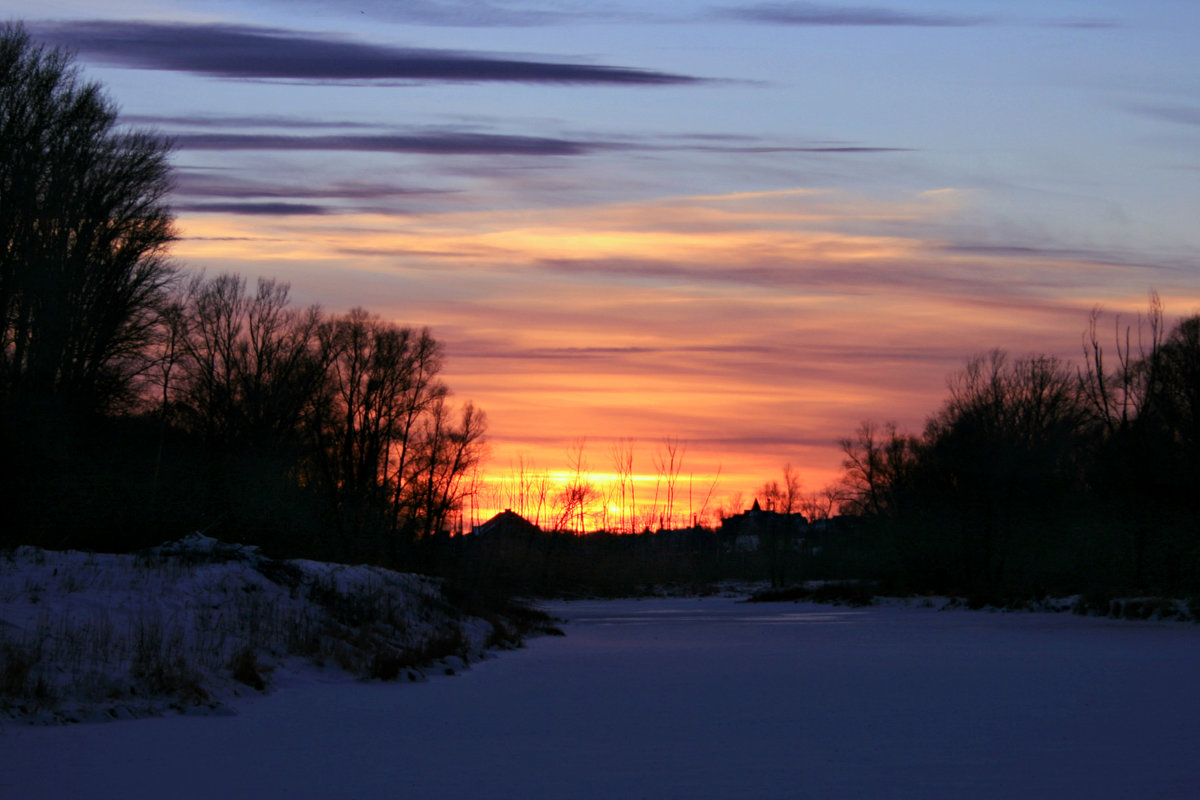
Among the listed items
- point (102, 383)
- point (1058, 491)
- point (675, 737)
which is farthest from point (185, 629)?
point (1058, 491)

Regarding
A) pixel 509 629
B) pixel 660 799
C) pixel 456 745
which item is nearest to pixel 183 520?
pixel 509 629

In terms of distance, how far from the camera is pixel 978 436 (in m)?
67.5

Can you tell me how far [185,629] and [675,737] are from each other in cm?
854

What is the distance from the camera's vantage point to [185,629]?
17062 mm

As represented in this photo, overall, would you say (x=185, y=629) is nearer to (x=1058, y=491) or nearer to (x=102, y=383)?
(x=102, y=383)

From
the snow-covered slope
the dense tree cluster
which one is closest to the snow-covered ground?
the snow-covered slope

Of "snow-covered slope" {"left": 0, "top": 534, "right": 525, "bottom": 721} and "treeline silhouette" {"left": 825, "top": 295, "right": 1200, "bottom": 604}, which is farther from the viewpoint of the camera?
"treeline silhouette" {"left": 825, "top": 295, "right": 1200, "bottom": 604}

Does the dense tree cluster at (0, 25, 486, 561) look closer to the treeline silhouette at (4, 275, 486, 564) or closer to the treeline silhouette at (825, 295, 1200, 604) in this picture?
the treeline silhouette at (4, 275, 486, 564)

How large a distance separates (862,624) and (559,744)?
32358 mm

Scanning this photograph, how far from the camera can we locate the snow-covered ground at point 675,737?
31.1 feet

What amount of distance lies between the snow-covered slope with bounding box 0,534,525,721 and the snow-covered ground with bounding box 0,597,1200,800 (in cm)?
67

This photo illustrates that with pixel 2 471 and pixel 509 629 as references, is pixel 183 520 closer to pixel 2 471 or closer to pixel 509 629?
pixel 2 471

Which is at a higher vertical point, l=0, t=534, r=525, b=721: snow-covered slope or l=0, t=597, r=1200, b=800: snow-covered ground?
l=0, t=534, r=525, b=721: snow-covered slope

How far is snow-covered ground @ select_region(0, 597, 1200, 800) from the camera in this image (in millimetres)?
9477
